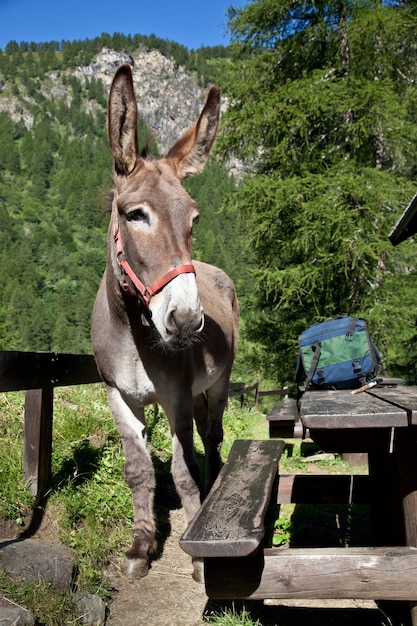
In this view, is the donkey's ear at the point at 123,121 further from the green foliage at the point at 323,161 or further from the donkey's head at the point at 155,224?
the green foliage at the point at 323,161

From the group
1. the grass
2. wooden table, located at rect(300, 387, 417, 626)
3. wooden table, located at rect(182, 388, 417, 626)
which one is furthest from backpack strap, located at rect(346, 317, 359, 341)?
wooden table, located at rect(182, 388, 417, 626)

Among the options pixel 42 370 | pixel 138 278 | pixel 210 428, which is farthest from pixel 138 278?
pixel 210 428

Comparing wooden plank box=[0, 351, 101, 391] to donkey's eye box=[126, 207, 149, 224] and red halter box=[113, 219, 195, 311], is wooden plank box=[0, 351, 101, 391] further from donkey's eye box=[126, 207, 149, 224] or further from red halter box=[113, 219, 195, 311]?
donkey's eye box=[126, 207, 149, 224]

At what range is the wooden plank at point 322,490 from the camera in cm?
372

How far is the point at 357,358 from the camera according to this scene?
379 centimetres

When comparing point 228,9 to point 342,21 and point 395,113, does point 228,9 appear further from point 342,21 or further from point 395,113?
point 395,113

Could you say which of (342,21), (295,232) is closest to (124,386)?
(295,232)

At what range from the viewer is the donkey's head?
241 cm

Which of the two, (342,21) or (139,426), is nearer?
(139,426)

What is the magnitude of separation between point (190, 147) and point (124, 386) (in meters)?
1.55

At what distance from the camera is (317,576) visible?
6.39ft

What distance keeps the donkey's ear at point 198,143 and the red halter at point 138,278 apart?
1.84ft

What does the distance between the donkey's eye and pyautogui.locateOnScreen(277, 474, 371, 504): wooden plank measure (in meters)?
2.15

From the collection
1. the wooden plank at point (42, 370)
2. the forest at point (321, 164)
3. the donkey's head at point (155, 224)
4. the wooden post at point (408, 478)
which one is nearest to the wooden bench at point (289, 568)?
the wooden post at point (408, 478)
